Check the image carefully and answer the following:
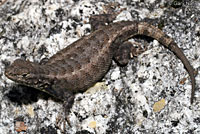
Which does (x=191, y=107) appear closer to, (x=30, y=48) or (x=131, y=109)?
(x=131, y=109)

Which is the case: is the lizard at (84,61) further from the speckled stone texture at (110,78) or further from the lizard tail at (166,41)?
the speckled stone texture at (110,78)

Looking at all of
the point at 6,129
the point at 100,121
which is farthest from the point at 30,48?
the point at 100,121

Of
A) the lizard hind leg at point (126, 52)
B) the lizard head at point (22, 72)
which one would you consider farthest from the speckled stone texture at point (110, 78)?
the lizard head at point (22, 72)

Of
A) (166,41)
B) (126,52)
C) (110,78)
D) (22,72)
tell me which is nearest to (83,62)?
(110,78)

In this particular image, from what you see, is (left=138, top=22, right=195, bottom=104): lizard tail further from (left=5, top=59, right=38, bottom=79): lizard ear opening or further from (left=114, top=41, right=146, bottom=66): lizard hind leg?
(left=5, top=59, right=38, bottom=79): lizard ear opening

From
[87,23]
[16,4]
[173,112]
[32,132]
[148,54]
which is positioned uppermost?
[16,4]

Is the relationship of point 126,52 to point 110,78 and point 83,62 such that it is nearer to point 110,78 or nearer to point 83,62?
point 110,78
